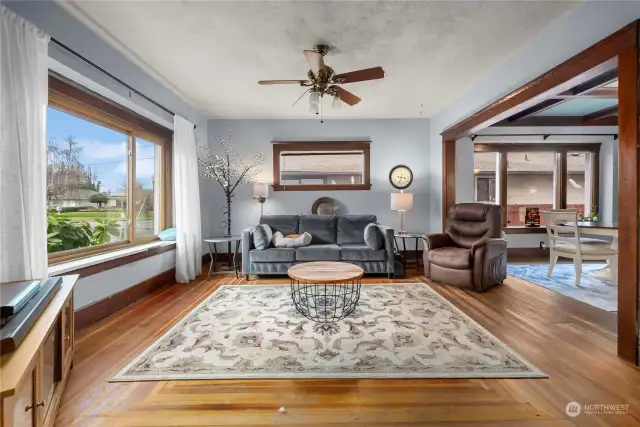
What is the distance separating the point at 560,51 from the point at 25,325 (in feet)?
12.9

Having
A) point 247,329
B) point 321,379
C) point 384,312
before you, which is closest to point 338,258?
point 384,312

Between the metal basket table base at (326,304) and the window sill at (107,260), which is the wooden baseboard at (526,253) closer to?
the metal basket table base at (326,304)

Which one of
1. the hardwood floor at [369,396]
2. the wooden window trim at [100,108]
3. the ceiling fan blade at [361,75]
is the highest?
the ceiling fan blade at [361,75]

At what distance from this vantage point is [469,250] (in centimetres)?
375

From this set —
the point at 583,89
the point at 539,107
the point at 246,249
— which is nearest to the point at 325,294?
the point at 246,249

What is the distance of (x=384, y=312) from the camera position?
289 centimetres

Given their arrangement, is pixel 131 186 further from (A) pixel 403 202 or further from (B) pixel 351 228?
(A) pixel 403 202

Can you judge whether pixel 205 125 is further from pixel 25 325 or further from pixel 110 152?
pixel 25 325

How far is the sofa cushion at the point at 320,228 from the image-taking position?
478 centimetres

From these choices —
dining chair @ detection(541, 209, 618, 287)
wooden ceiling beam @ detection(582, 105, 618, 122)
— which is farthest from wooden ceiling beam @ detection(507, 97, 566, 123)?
dining chair @ detection(541, 209, 618, 287)

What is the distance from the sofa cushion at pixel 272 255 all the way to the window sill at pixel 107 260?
3.86 ft

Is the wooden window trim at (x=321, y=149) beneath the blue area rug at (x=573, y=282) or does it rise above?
above

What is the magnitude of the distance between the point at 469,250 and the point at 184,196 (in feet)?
12.7

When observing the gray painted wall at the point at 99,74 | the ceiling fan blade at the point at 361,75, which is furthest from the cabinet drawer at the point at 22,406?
the ceiling fan blade at the point at 361,75
